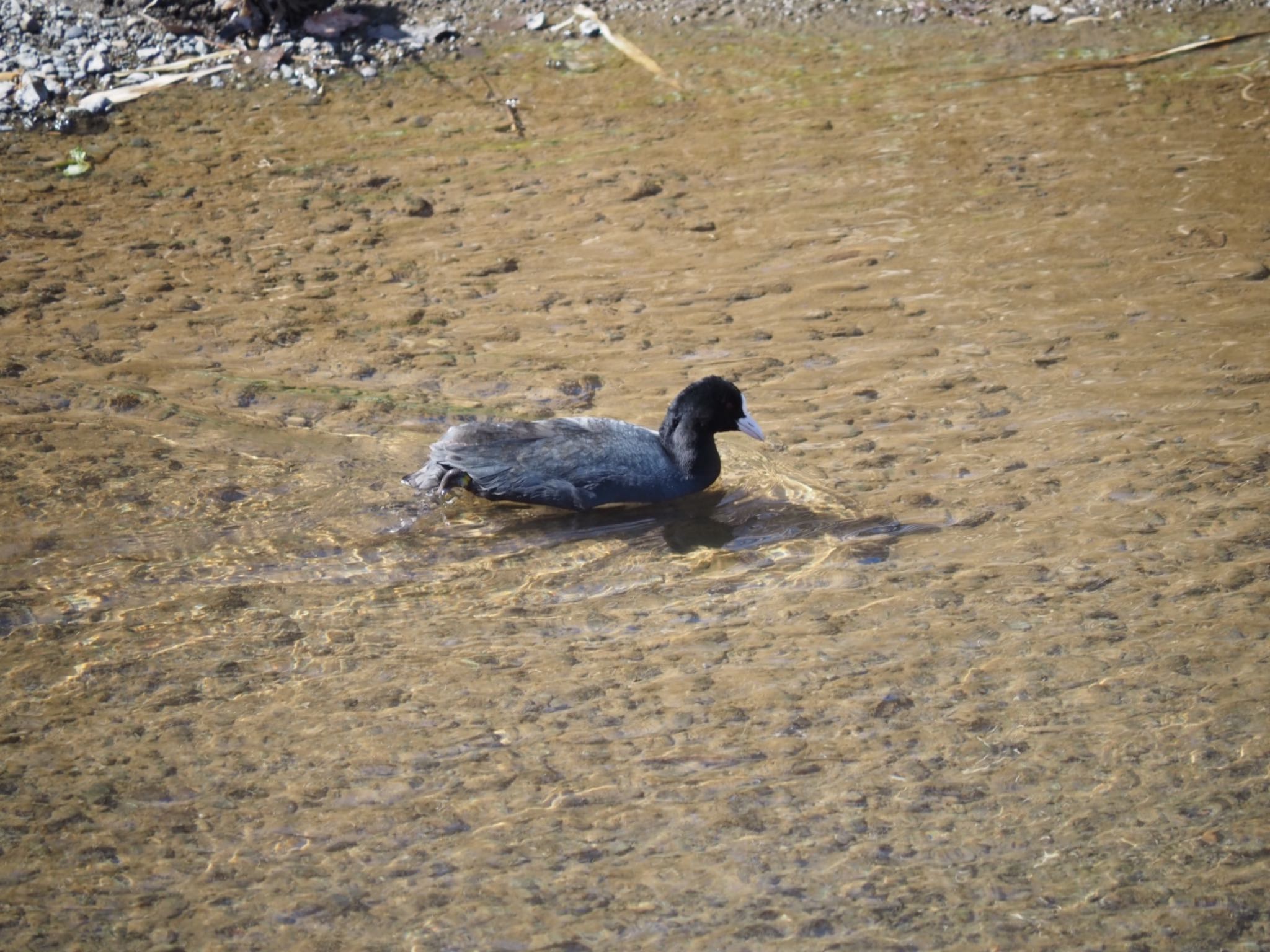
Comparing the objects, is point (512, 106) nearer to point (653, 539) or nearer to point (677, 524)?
point (677, 524)

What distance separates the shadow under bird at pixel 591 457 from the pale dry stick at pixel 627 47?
5.29m

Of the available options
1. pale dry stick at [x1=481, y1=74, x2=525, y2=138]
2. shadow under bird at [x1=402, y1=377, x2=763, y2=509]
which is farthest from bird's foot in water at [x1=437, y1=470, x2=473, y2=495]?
pale dry stick at [x1=481, y1=74, x2=525, y2=138]

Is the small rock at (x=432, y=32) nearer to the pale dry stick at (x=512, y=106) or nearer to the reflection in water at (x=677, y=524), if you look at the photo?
the pale dry stick at (x=512, y=106)

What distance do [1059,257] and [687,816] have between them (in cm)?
496

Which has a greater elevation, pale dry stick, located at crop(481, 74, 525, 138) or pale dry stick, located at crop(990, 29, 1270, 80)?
pale dry stick, located at crop(481, 74, 525, 138)

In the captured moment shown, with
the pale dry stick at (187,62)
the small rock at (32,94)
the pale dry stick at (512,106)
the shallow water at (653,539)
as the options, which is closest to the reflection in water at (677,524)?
the shallow water at (653,539)

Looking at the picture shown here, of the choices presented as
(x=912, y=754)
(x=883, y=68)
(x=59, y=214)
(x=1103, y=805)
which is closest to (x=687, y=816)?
(x=912, y=754)

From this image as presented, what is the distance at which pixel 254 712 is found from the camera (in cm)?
476

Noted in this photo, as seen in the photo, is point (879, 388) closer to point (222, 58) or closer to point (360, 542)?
point (360, 542)

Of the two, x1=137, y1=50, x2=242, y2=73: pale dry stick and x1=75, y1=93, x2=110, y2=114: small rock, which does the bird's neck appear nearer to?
x1=75, y1=93, x2=110, y2=114: small rock

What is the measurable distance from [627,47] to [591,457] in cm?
643

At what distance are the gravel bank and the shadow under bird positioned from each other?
5957mm

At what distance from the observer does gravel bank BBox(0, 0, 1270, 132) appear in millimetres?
11070

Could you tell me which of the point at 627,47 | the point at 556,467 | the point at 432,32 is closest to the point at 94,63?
the point at 432,32
